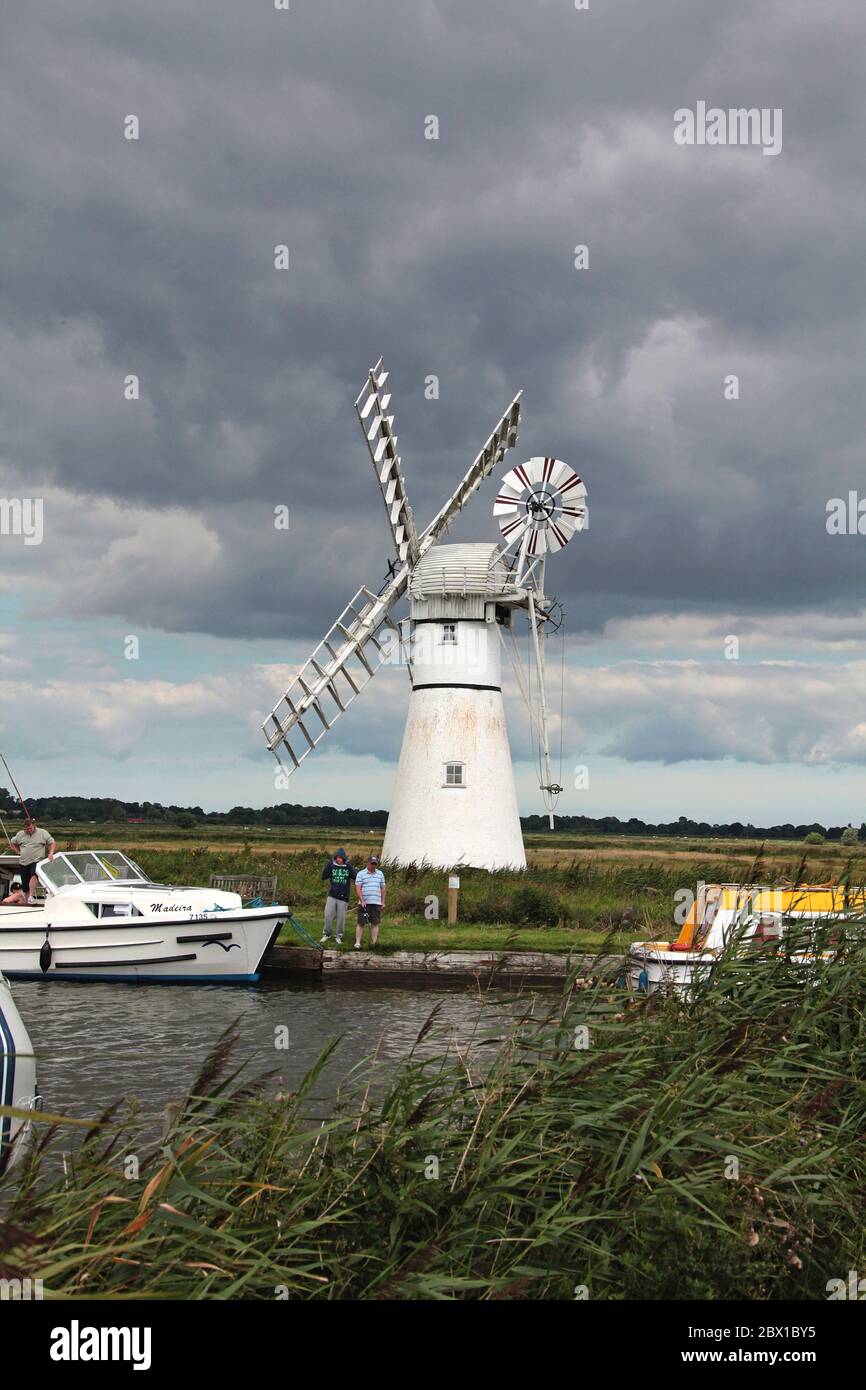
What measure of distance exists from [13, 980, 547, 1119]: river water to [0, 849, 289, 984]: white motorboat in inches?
13.1

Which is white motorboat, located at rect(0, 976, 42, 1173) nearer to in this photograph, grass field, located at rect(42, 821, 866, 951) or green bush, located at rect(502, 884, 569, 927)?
grass field, located at rect(42, 821, 866, 951)

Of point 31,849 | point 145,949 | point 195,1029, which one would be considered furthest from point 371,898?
point 31,849

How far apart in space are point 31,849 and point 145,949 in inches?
122

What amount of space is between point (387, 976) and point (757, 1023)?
47.2ft

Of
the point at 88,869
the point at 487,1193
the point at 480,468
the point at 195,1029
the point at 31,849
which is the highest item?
the point at 480,468

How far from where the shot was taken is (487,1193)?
5977 mm

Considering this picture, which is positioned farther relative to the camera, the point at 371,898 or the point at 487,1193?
the point at 371,898

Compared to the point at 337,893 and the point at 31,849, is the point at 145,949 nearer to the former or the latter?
the point at 31,849

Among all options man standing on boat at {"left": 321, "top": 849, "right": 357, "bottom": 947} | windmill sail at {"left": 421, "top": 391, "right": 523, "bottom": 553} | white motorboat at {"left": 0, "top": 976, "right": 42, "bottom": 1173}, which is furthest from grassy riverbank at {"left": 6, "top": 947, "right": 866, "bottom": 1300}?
windmill sail at {"left": 421, "top": 391, "right": 523, "bottom": 553}

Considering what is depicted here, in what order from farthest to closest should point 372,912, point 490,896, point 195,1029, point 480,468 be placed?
point 480,468, point 490,896, point 372,912, point 195,1029

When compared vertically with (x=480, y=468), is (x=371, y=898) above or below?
below

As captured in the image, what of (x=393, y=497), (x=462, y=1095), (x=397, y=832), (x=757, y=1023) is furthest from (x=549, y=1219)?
(x=393, y=497)

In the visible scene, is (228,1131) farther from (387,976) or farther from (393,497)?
(393,497)

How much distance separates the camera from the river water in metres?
13.2
